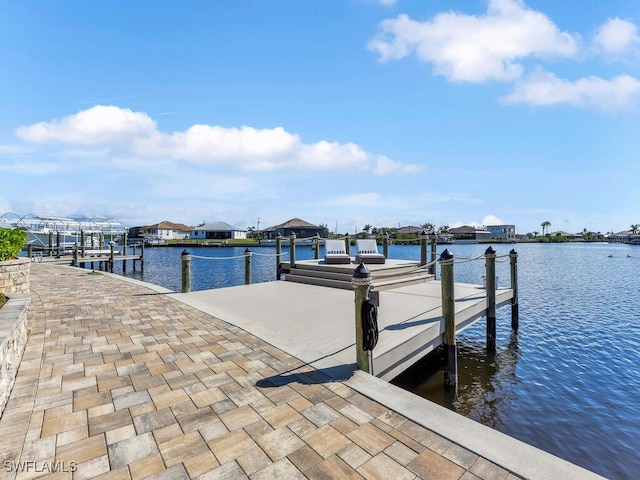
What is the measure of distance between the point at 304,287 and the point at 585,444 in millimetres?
6405

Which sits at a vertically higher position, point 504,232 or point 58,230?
point 504,232

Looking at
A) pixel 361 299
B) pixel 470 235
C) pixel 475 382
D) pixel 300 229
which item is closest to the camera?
pixel 361 299

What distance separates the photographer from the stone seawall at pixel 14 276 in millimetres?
5699

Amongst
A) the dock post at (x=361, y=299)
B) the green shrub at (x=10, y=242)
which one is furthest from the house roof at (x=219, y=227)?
the dock post at (x=361, y=299)

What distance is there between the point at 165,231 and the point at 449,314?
89386 millimetres

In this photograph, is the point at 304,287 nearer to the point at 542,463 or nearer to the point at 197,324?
the point at 197,324

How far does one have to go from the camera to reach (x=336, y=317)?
19.4ft

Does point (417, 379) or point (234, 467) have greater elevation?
point (234, 467)

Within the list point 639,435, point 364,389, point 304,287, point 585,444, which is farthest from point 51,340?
point 639,435

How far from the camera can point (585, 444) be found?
4.45 metres

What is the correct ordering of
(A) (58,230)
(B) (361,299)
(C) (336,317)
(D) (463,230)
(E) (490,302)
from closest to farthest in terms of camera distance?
(B) (361,299), (C) (336,317), (E) (490,302), (A) (58,230), (D) (463,230)

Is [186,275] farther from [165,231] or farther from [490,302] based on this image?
[165,231]

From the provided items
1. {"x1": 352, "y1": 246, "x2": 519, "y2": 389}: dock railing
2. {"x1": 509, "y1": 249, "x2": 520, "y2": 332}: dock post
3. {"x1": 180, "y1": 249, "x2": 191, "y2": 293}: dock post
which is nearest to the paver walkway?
{"x1": 352, "y1": 246, "x2": 519, "y2": 389}: dock railing

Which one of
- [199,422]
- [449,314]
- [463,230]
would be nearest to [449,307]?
[449,314]
